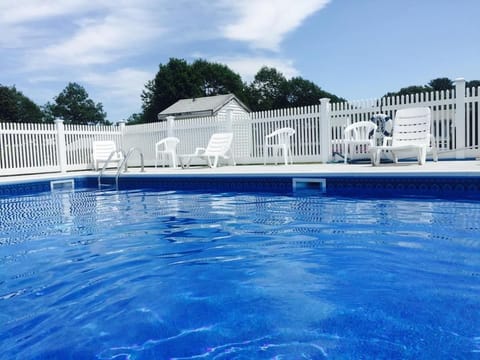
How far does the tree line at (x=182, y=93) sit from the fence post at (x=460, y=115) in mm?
34284

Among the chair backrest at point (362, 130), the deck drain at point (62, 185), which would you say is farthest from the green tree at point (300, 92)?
the deck drain at point (62, 185)

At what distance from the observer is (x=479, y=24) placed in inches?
644

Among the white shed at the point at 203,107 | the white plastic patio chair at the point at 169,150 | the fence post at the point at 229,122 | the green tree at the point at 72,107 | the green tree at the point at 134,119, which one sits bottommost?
the white plastic patio chair at the point at 169,150

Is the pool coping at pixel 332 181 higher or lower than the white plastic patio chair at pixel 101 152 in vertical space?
lower

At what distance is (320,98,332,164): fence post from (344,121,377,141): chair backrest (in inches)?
28.0

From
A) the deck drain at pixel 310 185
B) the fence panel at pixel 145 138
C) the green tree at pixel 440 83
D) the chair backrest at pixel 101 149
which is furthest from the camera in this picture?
the green tree at pixel 440 83

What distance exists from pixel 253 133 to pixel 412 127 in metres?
4.99

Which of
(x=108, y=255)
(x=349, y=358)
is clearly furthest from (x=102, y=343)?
(x=108, y=255)

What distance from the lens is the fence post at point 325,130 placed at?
10008 millimetres

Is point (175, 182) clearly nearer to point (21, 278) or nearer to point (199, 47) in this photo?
point (21, 278)

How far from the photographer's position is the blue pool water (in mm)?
1718

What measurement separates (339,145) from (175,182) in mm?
4325

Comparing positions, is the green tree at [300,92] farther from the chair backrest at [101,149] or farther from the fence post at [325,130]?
the fence post at [325,130]

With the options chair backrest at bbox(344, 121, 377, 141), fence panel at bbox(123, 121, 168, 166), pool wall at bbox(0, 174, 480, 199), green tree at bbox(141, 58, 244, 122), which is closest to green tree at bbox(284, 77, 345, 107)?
green tree at bbox(141, 58, 244, 122)
